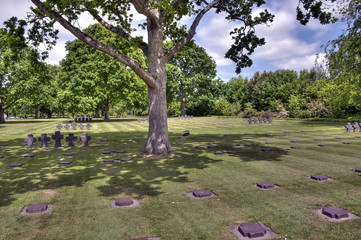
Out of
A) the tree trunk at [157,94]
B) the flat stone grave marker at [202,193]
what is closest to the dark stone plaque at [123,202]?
the flat stone grave marker at [202,193]

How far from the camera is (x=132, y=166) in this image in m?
8.30

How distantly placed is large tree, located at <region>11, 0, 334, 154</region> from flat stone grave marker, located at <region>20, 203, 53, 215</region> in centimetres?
596

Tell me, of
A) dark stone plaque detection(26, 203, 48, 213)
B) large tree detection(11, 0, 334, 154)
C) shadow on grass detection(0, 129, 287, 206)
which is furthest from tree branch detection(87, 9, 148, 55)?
dark stone plaque detection(26, 203, 48, 213)

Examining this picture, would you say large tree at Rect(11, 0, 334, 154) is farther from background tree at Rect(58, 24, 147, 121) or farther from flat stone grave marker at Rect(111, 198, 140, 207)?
background tree at Rect(58, 24, 147, 121)

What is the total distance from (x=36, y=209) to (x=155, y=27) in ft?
27.5

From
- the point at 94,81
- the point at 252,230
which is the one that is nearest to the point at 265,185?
the point at 252,230

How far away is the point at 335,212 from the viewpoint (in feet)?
13.3

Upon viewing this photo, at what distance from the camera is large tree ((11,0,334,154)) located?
920cm

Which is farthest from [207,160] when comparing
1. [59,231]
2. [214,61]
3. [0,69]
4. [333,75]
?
[214,61]

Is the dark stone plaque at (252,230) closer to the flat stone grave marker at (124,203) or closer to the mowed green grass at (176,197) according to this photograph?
the mowed green grass at (176,197)

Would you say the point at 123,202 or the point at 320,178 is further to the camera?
the point at 320,178

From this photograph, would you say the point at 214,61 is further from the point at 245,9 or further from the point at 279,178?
the point at 279,178

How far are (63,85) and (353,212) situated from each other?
4654 centimetres

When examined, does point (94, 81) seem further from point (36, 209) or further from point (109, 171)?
point (36, 209)
